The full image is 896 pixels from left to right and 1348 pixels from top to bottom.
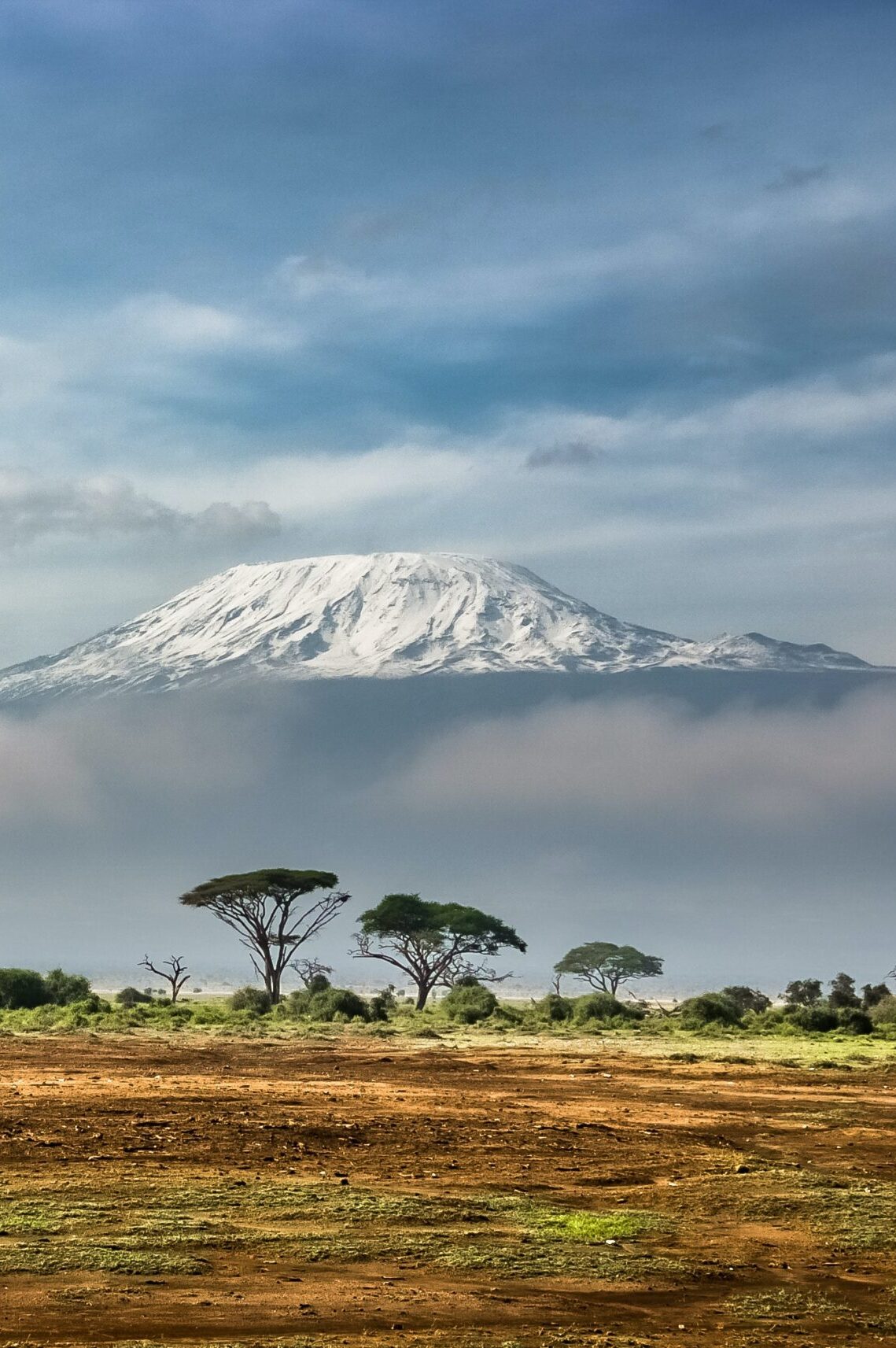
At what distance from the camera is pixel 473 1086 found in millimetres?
26562

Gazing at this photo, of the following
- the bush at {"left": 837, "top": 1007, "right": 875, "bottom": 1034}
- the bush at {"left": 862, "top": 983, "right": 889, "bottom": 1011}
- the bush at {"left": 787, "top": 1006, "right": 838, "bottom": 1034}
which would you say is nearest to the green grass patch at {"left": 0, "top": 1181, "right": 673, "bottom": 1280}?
the bush at {"left": 837, "top": 1007, "right": 875, "bottom": 1034}

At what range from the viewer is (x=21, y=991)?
61.0 meters

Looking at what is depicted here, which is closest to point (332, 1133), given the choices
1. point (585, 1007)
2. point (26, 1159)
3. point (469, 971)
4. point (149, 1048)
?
point (26, 1159)

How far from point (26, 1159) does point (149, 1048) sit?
19.9 meters

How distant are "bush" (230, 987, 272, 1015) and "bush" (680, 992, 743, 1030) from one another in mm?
16617

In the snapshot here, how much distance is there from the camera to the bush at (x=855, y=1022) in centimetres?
4697

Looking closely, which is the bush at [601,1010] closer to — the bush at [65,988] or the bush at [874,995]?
the bush at [874,995]

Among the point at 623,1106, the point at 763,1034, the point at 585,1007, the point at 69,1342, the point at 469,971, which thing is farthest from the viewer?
the point at 469,971

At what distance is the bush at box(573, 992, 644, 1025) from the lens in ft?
173

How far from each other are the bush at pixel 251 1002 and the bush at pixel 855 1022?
21.9 m

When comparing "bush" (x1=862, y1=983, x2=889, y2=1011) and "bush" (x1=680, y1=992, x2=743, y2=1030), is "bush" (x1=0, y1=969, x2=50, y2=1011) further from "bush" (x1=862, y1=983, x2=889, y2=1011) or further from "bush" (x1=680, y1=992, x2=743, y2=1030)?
"bush" (x1=862, y1=983, x2=889, y2=1011)

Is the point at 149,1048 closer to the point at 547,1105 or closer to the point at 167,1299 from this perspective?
the point at 547,1105

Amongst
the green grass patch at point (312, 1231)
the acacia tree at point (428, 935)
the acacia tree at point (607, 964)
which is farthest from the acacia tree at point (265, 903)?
the green grass patch at point (312, 1231)

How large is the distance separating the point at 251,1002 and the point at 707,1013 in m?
20.9
